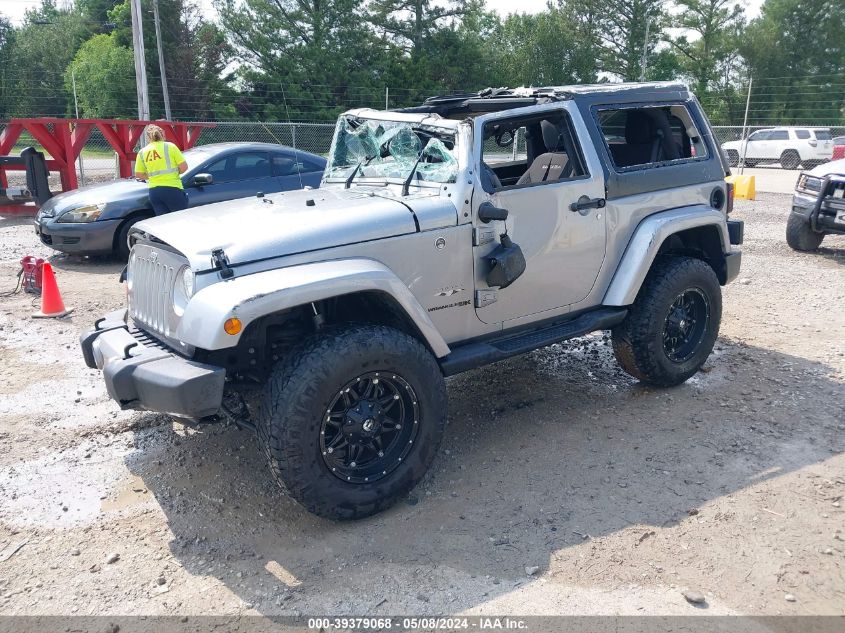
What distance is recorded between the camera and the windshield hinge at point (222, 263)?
3.49m

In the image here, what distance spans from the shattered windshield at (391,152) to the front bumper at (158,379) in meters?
1.74

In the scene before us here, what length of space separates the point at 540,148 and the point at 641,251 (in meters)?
1.20

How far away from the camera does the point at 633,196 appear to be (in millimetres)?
4957

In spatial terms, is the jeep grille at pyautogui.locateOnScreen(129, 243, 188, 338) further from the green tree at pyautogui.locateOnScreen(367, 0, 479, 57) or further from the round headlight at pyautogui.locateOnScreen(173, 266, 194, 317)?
the green tree at pyautogui.locateOnScreen(367, 0, 479, 57)

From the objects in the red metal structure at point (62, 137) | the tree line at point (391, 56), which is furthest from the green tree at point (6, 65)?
the red metal structure at point (62, 137)

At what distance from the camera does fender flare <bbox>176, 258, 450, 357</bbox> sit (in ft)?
10.8

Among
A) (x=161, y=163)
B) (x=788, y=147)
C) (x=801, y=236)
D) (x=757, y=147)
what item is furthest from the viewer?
(x=757, y=147)

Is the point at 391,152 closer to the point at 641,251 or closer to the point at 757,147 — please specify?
the point at 641,251

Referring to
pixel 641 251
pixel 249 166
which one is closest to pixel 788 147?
pixel 249 166

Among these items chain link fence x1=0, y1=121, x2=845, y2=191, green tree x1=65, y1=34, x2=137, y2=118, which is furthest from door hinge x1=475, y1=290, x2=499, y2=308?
green tree x1=65, y1=34, x2=137, y2=118

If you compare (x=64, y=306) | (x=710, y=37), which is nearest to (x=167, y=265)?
(x=64, y=306)

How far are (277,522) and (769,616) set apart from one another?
228 cm

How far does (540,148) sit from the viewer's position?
5551mm

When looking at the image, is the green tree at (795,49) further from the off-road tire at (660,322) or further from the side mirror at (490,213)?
the side mirror at (490,213)
